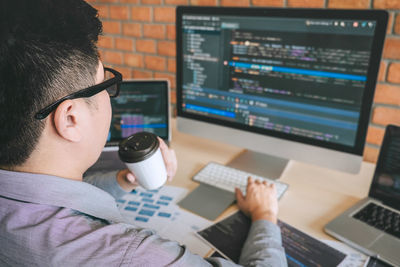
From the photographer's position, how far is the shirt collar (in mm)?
562

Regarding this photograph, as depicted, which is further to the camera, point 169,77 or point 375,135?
point 169,77

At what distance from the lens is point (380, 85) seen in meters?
1.26

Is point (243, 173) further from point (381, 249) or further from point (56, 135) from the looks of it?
point (56, 135)

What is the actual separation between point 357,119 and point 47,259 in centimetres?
87

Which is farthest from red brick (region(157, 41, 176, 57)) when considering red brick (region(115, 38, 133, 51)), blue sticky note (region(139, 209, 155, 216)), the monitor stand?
blue sticky note (region(139, 209, 155, 216))

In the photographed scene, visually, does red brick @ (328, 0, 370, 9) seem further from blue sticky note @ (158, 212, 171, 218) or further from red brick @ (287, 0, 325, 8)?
blue sticky note @ (158, 212, 171, 218)

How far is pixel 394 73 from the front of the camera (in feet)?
3.99

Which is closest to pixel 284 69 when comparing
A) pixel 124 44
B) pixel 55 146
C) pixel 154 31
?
pixel 55 146

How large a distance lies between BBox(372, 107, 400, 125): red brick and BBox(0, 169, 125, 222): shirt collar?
3.76ft

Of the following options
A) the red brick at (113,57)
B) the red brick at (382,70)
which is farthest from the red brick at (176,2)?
the red brick at (382,70)

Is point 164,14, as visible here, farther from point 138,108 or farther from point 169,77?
point 138,108

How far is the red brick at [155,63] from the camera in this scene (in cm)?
188

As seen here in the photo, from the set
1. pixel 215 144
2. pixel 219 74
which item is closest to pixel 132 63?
pixel 215 144

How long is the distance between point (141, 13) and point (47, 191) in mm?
1528
